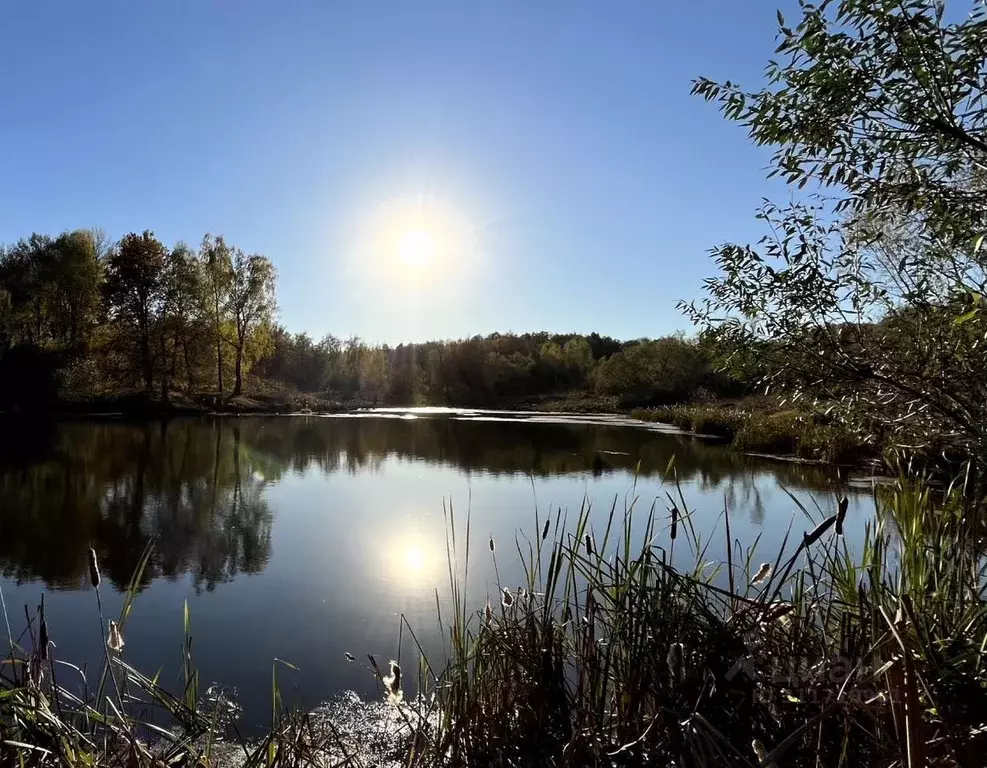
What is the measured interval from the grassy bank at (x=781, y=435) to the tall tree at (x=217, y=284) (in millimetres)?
22400

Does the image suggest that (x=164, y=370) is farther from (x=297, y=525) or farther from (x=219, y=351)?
(x=297, y=525)

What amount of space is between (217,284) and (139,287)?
12.8 ft

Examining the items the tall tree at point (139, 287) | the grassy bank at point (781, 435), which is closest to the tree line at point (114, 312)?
the tall tree at point (139, 287)

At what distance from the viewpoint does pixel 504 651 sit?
2.70 meters

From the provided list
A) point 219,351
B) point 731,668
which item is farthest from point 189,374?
point 731,668

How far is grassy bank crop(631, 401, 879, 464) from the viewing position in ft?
42.9

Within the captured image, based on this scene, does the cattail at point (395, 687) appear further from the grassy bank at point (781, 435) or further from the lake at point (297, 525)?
the grassy bank at point (781, 435)

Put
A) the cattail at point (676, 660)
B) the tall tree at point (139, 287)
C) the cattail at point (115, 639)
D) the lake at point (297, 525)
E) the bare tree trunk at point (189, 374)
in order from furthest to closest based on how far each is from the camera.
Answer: the bare tree trunk at point (189, 374), the tall tree at point (139, 287), the lake at point (297, 525), the cattail at point (676, 660), the cattail at point (115, 639)

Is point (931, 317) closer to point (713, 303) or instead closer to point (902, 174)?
point (902, 174)

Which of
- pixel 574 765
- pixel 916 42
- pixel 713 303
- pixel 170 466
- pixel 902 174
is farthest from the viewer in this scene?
pixel 170 466

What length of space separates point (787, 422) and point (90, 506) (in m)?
15.2

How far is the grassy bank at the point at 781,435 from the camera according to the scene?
13.1 meters

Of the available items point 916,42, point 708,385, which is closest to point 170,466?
point 916,42

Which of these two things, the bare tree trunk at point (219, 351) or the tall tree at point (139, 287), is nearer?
the tall tree at point (139, 287)
